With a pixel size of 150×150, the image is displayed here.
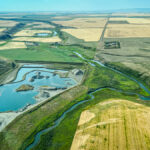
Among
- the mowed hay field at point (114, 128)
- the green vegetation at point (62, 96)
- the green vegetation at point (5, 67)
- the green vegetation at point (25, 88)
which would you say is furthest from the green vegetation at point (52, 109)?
the green vegetation at point (5, 67)

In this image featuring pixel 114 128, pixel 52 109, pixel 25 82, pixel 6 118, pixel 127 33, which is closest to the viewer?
pixel 114 128

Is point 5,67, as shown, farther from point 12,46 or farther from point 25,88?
point 12,46

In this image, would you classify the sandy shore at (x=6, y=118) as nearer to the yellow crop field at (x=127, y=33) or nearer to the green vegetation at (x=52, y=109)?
the green vegetation at (x=52, y=109)

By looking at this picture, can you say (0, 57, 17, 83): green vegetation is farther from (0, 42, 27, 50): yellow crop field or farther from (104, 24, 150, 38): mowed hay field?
(104, 24, 150, 38): mowed hay field

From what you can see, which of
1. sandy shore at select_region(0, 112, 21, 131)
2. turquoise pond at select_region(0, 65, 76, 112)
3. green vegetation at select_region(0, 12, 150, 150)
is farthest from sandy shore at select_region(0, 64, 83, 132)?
turquoise pond at select_region(0, 65, 76, 112)

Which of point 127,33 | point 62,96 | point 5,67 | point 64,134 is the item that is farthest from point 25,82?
point 127,33

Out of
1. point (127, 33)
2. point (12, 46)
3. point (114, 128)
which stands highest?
point (114, 128)

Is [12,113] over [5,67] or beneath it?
over

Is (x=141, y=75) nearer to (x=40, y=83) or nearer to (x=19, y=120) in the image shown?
(x=40, y=83)
